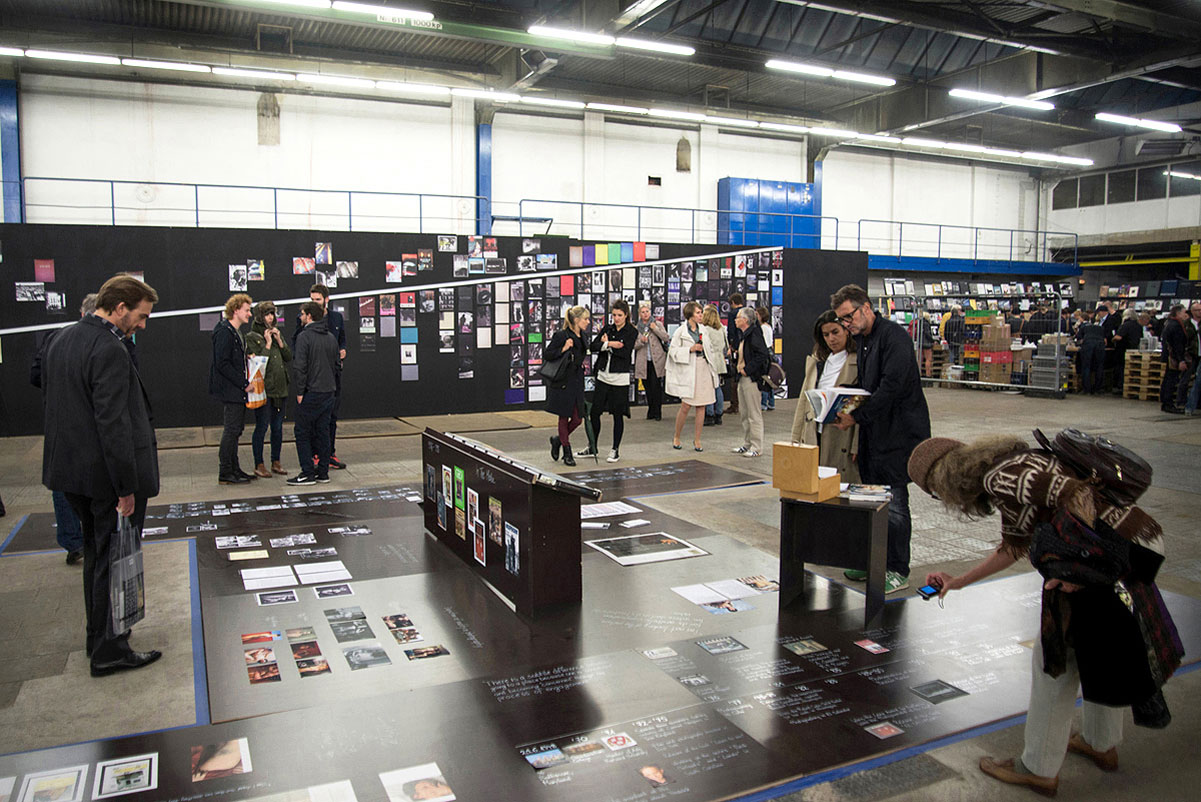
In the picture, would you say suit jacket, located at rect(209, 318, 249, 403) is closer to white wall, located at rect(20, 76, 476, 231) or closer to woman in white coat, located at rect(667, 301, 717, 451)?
woman in white coat, located at rect(667, 301, 717, 451)

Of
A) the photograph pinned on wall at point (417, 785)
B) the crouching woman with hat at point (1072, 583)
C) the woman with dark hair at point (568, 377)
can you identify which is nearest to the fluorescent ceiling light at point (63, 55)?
the woman with dark hair at point (568, 377)

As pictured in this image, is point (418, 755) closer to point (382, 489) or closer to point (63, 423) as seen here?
point (63, 423)

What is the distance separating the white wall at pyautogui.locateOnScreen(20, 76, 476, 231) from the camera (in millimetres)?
14664

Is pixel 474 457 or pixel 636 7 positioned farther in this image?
pixel 636 7

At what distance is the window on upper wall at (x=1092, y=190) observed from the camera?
2623 cm

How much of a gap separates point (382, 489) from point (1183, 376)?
41.4 feet

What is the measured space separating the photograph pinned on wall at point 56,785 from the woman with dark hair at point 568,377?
18.5 ft

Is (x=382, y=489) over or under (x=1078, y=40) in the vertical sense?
under

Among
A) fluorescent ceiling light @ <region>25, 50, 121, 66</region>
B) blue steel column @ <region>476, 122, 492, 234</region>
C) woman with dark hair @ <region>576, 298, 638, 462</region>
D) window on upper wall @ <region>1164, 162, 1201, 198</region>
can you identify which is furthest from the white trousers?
window on upper wall @ <region>1164, 162, 1201, 198</region>

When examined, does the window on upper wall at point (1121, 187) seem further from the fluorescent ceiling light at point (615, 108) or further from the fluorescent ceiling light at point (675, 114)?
the fluorescent ceiling light at point (615, 108)

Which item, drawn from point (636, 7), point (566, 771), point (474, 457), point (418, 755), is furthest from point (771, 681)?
point (636, 7)

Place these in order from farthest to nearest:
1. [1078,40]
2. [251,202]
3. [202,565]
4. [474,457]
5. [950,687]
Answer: [251,202], [1078,40], [202,565], [474,457], [950,687]

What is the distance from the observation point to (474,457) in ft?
15.9

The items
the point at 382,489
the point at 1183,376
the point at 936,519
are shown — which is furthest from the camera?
the point at 1183,376
